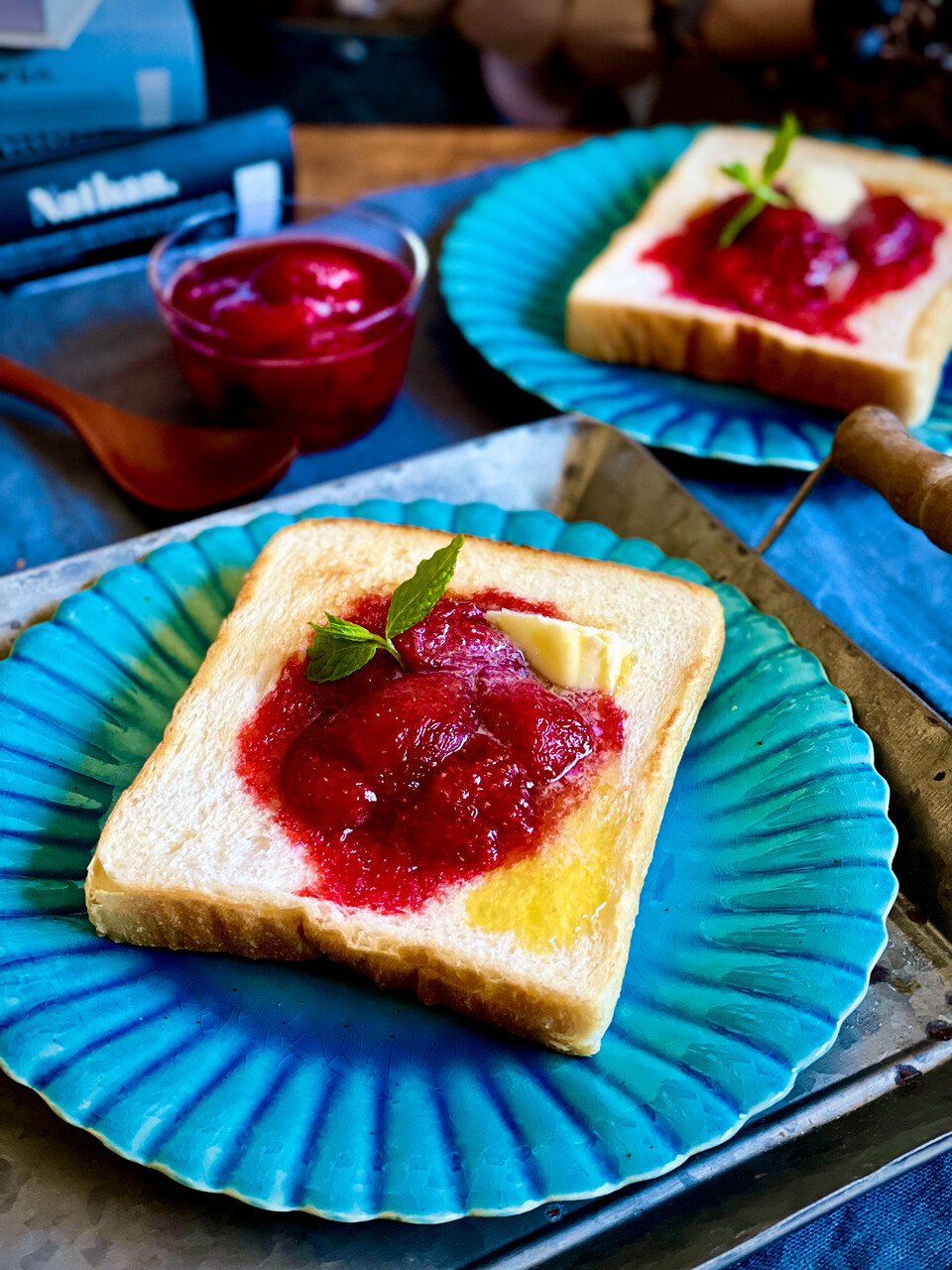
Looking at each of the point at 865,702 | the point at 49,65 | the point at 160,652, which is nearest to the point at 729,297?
the point at 865,702

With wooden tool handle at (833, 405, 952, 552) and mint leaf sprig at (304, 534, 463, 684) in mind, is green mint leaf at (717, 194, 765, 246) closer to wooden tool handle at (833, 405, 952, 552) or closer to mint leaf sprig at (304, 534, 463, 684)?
wooden tool handle at (833, 405, 952, 552)

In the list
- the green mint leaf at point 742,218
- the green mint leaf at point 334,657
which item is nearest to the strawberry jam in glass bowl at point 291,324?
the green mint leaf at point 742,218

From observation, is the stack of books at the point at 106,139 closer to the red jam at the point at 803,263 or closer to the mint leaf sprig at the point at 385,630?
the red jam at the point at 803,263

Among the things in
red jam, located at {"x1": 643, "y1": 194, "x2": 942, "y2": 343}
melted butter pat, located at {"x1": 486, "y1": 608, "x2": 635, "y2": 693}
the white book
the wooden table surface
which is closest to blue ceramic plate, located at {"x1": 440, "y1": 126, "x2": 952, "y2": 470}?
red jam, located at {"x1": 643, "y1": 194, "x2": 942, "y2": 343}

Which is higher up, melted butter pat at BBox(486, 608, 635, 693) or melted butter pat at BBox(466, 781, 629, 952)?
melted butter pat at BBox(486, 608, 635, 693)

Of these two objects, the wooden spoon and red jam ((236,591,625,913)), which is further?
the wooden spoon

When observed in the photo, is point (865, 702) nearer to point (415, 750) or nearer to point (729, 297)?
point (415, 750)

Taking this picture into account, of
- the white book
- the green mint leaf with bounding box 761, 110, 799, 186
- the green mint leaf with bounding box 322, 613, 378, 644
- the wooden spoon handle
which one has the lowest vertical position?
the wooden spoon handle
